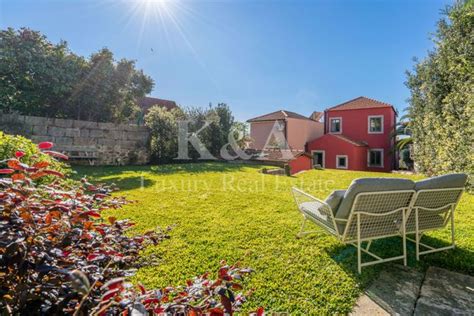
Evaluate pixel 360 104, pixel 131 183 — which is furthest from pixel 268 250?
pixel 360 104

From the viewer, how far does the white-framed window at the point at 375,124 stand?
20.5 meters

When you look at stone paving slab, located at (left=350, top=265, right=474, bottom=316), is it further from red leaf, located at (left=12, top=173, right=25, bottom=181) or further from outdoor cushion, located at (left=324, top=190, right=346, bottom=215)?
red leaf, located at (left=12, top=173, right=25, bottom=181)

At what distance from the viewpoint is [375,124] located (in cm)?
2072

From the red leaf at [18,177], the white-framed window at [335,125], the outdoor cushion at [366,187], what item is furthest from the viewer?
the white-framed window at [335,125]

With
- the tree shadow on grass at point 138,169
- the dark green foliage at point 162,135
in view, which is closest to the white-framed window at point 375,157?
the tree shadow on grass at point 138,169

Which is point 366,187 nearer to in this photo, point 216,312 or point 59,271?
point 216,312

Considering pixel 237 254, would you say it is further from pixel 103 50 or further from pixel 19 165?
pixel 103 50

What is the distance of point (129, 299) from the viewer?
925 millimetres

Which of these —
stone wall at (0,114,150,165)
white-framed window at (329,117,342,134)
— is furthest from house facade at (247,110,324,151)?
stone wall at (0,114,150,165)

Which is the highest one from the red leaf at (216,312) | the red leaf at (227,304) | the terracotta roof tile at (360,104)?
the terracotta roof tile at (360,104)

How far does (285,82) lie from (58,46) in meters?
13.1

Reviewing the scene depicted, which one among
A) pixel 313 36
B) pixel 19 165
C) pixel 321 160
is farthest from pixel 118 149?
pixel 321 160

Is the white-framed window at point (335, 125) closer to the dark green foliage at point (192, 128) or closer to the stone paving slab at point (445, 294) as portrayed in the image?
the dark green foliage at point (192, 128)

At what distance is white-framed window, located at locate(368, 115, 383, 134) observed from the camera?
20.5 metres
